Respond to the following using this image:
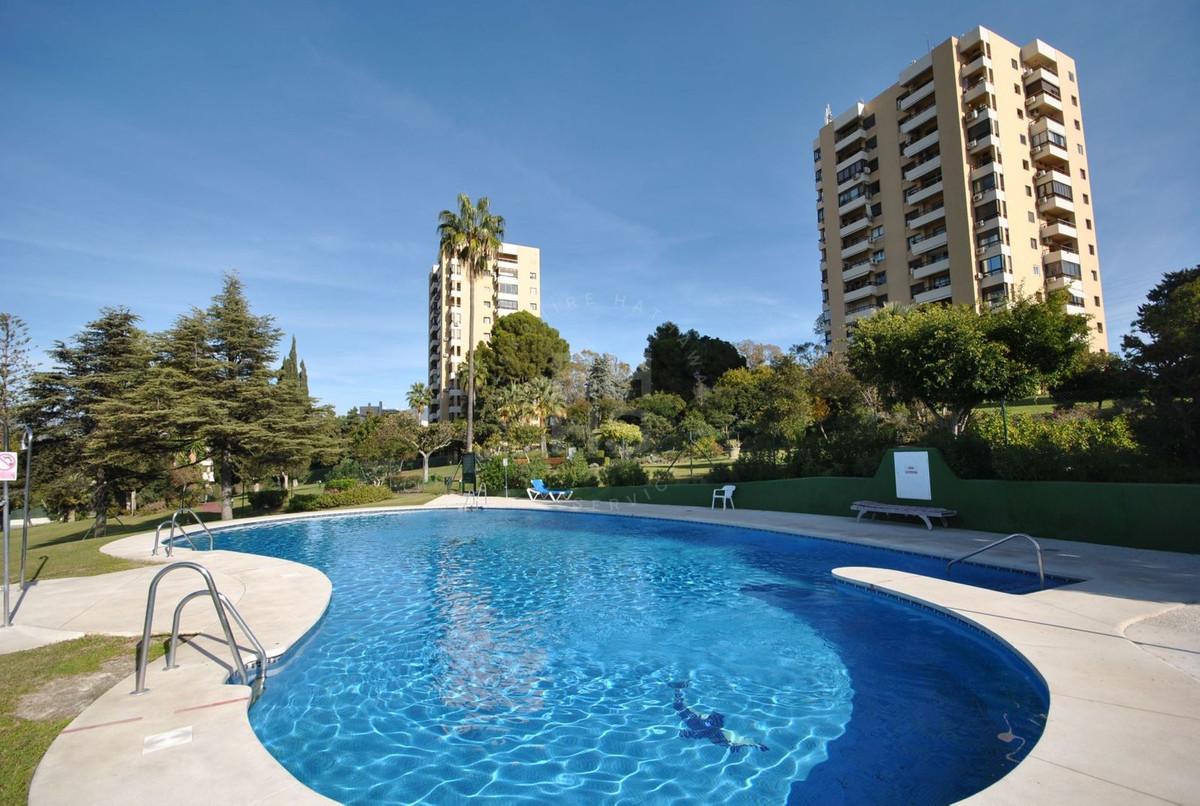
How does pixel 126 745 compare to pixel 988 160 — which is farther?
pixel 988 160

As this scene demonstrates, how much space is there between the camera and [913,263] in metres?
44.8

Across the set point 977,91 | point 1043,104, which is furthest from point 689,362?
point 1043,104

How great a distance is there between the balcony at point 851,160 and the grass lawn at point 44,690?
5740cm

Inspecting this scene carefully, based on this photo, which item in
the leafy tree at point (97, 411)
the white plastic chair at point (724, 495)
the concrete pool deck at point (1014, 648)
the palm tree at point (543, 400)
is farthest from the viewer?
the palm tree at point (543, 400)

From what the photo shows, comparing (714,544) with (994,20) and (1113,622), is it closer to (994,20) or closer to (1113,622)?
(1113,622)

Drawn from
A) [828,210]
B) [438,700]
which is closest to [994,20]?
[828,210]

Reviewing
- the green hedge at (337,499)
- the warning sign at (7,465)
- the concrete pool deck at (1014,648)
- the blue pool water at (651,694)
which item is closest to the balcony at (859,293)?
the green hedge at (337,499)

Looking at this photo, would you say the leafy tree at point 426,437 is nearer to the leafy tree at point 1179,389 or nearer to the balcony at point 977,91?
the leafy tree at point 1179,389

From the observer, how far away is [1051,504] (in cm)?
1074

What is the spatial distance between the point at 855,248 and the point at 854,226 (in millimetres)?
2042

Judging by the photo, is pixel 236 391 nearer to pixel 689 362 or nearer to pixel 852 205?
pixel 689 362

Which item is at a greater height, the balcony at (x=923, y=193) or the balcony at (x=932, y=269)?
the balcony at (x=923, y=193)

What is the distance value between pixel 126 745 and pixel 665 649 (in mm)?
5148

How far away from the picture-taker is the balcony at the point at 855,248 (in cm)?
4876
